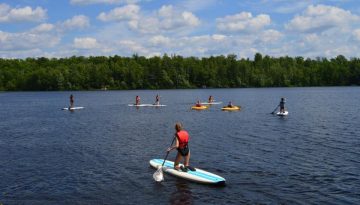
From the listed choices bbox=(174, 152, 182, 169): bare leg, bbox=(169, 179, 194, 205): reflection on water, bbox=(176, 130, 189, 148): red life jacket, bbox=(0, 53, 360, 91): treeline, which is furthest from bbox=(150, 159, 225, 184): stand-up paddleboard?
bbox=(0, 53, 360, 91): treeline

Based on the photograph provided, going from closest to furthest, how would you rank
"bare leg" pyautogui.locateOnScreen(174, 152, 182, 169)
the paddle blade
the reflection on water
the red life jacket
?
the reflection on water
the red life jacket
the paddle blade
"bare leg" pyautogui.locateOnScreen(174, 152, 182, 169)

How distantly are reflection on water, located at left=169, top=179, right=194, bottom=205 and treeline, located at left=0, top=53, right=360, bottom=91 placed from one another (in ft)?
529

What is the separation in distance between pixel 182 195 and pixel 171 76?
546 ft

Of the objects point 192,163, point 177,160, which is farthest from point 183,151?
point 192,163

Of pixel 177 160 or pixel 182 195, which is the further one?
pixel 177 160

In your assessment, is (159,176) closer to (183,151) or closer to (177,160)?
(177,160)

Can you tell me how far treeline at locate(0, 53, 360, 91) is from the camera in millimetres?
181750

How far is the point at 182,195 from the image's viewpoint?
1919cm

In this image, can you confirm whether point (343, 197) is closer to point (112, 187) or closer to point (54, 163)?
Result: point (112, 187)

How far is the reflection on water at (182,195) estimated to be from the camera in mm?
18234

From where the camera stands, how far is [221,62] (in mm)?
196875

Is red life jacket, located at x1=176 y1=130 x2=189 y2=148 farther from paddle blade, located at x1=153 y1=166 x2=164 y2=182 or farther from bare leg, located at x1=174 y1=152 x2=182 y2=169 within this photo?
paddle blade, located at x1=153 y1=166 x2=164 y2=182

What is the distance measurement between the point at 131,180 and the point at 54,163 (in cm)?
670

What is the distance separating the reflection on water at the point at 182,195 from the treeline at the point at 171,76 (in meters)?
161
